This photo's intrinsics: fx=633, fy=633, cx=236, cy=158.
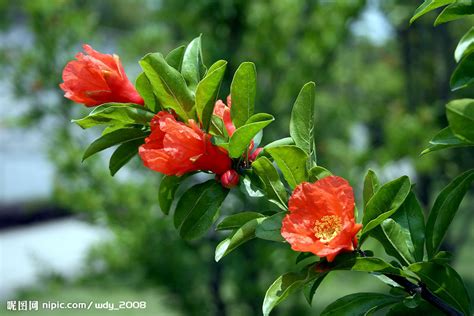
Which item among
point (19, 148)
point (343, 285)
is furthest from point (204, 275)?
point (19, 148)

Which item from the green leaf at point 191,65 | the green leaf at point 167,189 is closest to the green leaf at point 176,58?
the green leaf at point 191,65

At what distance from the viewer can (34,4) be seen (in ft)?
8.35

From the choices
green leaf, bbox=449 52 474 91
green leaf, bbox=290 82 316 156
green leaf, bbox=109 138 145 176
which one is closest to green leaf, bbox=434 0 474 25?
green leaf, bbox=449 52 474 91

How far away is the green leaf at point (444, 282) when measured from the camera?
681 millimetres

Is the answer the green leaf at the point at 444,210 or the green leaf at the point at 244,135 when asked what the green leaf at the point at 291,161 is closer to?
the green leaf at the point at 244,135

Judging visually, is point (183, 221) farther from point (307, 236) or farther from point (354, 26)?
point (354, 26)

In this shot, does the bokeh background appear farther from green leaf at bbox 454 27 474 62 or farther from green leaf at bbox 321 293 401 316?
green leaf at bbox 454 27 474 62

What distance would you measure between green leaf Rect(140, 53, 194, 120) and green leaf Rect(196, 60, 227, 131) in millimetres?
22

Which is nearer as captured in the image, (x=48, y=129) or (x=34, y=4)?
(x=34, y=4)

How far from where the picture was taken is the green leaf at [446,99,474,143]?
58cm

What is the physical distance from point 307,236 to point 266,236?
1.9 inches

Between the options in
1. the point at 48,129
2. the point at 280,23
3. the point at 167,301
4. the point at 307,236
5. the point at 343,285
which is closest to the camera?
the point at 307,236

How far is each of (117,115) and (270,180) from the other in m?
0.19

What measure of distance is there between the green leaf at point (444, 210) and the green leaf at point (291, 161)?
0.17 m
